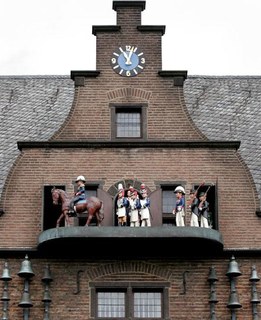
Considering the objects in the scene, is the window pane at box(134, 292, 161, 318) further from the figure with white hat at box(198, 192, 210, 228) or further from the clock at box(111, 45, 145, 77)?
the clock at box(111, 45, 145, 77)

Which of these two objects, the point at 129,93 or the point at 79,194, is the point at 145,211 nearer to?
the point at 79,194

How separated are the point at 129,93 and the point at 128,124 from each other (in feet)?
3.30

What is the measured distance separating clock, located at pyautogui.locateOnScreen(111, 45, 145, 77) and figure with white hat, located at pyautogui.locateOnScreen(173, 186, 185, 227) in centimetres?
469

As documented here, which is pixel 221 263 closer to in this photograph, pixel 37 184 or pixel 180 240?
pixel 180 240

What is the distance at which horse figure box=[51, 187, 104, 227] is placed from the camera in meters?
39.8

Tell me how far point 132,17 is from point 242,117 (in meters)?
6.23

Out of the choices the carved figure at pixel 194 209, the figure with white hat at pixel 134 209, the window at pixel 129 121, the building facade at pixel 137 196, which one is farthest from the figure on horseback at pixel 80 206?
the window at pixel 129 121

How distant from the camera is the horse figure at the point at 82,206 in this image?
39781 millimetres

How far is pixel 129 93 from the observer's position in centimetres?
4284

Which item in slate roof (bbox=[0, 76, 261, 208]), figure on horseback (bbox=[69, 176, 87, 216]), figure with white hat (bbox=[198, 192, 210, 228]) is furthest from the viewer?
slate roof (bbox=[0, 76, 261, 208])

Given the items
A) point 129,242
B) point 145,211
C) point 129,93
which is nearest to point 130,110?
point 129,93

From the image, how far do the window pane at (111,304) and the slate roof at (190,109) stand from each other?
19.7 ft

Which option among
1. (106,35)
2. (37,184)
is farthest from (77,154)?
(106,35)

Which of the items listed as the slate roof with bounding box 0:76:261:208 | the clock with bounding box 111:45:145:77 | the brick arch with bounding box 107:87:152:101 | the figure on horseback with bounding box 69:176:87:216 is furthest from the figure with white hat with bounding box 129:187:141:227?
the slate roof with bounding box 0:76:261:208
